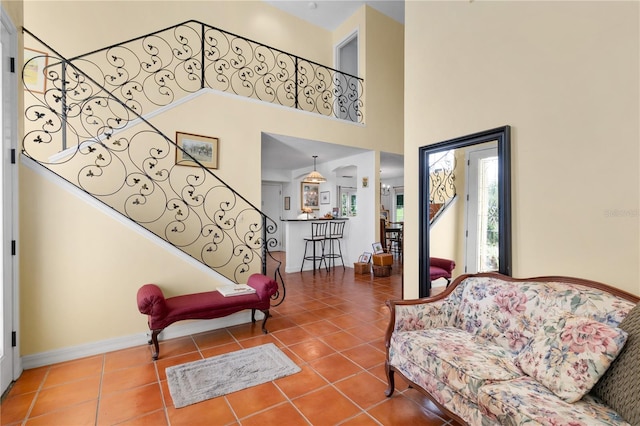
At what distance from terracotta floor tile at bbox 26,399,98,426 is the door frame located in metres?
0.53

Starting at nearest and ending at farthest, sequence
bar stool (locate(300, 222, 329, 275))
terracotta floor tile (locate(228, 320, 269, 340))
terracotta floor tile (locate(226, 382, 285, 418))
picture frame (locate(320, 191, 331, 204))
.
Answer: terracotta floor tile (locate(226, 382, 285, 418)) < terracotta floor tile (locate(228, 320, 269, 340)) < bar stool (locate(300, 222, 329, 275)) < picture frame (locate(320, 191, 331, 204))

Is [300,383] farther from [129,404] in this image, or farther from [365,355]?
[129,404]

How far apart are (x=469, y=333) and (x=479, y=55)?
2316 millimetres

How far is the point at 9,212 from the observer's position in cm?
220

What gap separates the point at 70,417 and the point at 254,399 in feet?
3.72

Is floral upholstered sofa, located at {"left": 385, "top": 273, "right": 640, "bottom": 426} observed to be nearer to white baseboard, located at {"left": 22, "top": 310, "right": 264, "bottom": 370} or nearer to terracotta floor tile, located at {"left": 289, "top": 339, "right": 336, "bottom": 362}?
terracotta floor tile, located at {"left": 289, "top": 339, "right": 336, "bottom": 362}

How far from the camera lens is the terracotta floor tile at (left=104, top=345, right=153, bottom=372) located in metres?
2.46

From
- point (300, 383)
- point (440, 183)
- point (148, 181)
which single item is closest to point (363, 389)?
point (300, 383)

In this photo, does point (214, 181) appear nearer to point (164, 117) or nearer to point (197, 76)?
point (164, 117)

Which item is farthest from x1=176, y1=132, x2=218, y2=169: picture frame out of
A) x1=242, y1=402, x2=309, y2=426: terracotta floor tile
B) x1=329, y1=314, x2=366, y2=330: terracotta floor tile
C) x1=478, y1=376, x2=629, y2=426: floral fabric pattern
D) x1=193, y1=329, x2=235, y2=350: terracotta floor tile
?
x1=478, y1=376, x2=629, y2=426: floral fabric pattern

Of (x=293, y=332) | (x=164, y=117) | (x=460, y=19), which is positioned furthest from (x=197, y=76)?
(x=293, y=332)

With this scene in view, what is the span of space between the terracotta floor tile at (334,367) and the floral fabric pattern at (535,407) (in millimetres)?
1116

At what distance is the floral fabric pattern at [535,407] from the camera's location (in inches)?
47.1

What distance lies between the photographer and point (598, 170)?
6.11 ft
